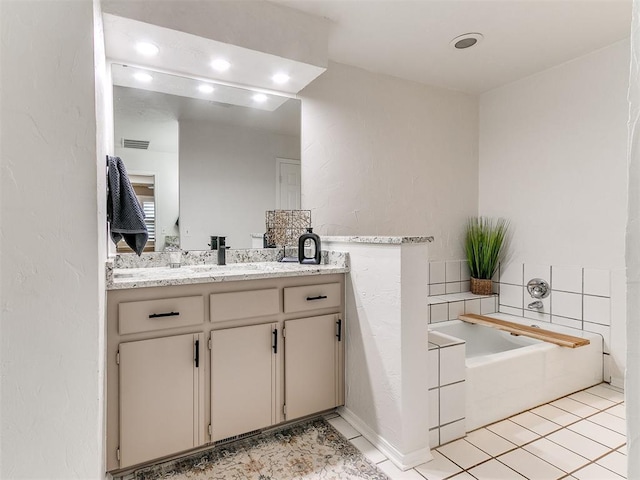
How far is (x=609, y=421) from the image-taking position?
2.03 m

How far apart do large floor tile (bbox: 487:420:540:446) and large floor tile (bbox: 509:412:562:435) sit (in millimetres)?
40

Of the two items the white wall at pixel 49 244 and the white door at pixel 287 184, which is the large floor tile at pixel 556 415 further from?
the white wall at pixel 49 244

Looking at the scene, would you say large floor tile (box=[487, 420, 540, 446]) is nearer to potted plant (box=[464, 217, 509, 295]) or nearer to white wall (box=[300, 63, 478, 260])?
potted plant (box=[464, 217, 509, 295])

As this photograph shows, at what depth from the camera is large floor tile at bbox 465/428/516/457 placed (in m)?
1.78

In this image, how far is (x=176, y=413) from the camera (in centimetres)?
165

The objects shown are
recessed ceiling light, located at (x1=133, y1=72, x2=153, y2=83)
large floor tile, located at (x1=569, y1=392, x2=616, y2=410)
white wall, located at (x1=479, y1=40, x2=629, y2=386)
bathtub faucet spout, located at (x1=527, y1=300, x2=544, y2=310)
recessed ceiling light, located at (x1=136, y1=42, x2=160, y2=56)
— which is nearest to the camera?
recessed ceiling light, located at (x1=136, y1=42, x2=160, y2=56)

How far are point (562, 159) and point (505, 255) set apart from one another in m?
0.87

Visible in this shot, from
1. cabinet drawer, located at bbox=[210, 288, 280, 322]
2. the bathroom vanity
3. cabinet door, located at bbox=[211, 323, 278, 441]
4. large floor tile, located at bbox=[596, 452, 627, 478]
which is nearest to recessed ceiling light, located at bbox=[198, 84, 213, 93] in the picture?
the bathroom vanity

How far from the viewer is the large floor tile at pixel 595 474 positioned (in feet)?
5.13

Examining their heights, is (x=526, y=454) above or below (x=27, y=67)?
below

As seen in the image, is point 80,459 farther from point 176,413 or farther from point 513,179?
point 513,179

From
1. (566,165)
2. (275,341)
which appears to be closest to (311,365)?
(275,341)

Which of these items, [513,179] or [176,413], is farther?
[513,179]

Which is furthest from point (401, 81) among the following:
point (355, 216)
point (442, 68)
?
point (355, 216)
